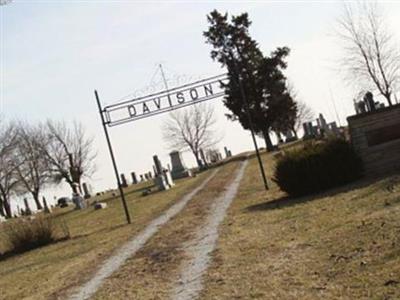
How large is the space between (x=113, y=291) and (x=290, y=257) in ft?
8.88

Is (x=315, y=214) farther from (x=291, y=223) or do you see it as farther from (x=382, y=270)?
(x=382, y=270)

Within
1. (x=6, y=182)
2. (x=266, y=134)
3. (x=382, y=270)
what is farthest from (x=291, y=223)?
(x=6, y=182)

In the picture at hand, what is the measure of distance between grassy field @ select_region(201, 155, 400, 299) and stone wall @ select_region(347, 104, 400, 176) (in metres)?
2.53

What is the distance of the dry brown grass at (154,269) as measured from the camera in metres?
9.25

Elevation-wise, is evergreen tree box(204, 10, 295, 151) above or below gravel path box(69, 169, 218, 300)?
above

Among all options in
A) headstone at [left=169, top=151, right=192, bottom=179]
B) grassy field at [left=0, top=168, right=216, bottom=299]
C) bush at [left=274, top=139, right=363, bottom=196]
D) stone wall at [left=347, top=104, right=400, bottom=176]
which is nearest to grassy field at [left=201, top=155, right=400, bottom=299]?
bush at [left=274, top=139, right=363, bottom=196]

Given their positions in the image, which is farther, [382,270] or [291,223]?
[291,223]

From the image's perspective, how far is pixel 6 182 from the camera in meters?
61.8

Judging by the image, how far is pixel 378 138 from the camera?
60.2 feet

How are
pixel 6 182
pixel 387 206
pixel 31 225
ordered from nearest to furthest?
pixel 387 206
pixel 31 225
pixel 6 182

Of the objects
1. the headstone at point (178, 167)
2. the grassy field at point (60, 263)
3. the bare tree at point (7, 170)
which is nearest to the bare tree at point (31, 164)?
the bare tree at point (7, 170)

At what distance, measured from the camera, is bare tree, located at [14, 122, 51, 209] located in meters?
63.6

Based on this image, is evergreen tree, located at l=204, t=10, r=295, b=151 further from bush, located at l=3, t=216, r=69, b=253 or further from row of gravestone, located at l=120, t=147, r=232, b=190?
bush, located at l=3, t=216, r=69, b=253

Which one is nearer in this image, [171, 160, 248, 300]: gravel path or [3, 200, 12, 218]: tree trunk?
[171, 160, 248, 300]: gravel path
